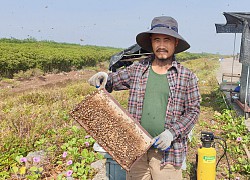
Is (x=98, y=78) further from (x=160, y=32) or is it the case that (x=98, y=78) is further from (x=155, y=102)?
(x=160, y=32)

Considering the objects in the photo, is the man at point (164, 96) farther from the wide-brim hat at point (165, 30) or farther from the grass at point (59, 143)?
the grass at point (59, 143)

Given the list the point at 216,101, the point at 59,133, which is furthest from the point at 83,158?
the point at 216,101

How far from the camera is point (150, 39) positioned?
2.23 meters

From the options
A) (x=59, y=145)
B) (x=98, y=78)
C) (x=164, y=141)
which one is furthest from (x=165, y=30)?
(x=59, y=145)

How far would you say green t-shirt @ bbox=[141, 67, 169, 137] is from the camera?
6.68 feet

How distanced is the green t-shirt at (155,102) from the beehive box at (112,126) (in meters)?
0.14

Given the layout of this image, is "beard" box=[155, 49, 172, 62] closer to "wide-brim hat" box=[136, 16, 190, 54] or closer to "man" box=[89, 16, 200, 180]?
"man" box=[89, 16, 200, 180]

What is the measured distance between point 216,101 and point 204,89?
99.0 inches

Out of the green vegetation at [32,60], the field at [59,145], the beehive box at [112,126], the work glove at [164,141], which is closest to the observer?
the work glove at [164,141]

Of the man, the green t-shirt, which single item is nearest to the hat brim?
the man

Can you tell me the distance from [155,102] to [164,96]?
0.09 m

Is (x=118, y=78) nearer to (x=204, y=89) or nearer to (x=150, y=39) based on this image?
(x=150, y=39)

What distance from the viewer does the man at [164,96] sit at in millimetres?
1996

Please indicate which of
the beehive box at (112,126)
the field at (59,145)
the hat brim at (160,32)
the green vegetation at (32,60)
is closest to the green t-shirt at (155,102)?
the beehive box at (112,126)
